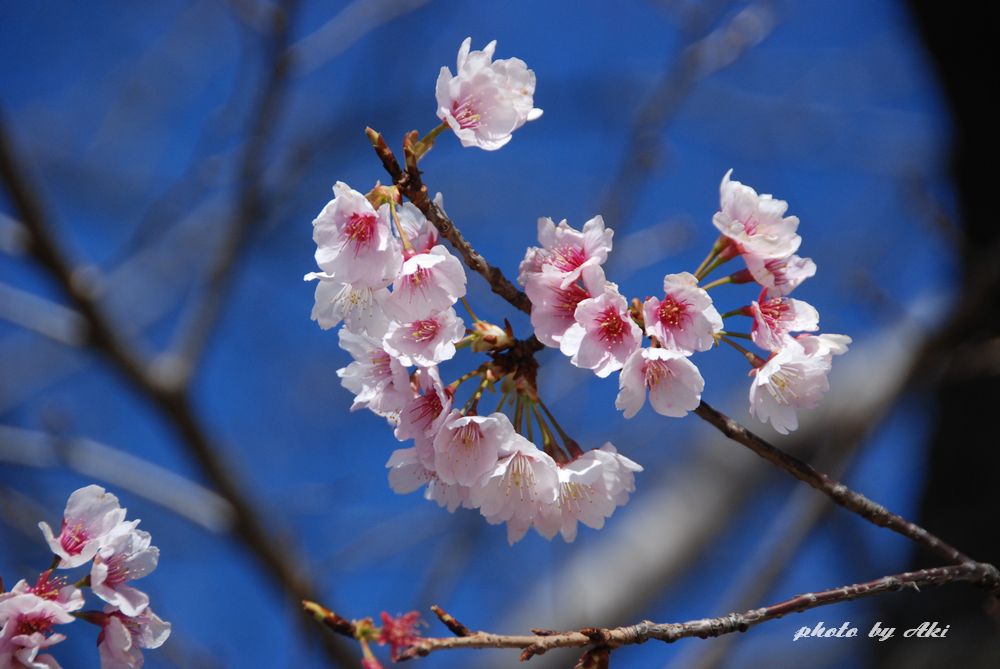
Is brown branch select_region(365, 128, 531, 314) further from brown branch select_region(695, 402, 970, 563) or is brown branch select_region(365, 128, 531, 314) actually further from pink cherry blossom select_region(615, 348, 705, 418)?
brown branch select_region(695, 402, 970, 563)

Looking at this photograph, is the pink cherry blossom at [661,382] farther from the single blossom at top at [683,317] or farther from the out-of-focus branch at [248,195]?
the out-of-focus branch at [248,195]

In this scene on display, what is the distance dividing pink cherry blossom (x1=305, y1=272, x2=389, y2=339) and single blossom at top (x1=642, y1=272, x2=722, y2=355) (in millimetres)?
331

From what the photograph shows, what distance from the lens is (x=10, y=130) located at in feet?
7.63

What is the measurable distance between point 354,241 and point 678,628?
1.90ft

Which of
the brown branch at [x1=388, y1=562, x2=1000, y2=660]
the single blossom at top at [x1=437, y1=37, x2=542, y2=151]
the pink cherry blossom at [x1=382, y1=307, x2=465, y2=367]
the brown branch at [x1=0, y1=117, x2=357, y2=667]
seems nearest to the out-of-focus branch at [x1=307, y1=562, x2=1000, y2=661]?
the brown branch at [x1=388, y1=562, x2=1000, y2=660]

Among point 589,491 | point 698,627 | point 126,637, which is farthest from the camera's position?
point 589,491

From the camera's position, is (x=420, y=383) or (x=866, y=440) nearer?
(x=420, y=383)

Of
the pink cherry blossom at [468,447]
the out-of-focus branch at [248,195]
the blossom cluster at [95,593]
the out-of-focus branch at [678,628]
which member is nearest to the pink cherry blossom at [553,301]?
the pink cherry blossom at [468,447]

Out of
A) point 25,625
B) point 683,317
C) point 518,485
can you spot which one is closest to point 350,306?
point 518,485

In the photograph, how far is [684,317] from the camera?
1022 mm

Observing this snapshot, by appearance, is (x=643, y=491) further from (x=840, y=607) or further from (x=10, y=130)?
(x=10, y=130)

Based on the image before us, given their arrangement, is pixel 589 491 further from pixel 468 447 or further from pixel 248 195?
pixel 248 195

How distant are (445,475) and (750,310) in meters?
0.45

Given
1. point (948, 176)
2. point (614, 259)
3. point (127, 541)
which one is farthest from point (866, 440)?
point (127, 541)
